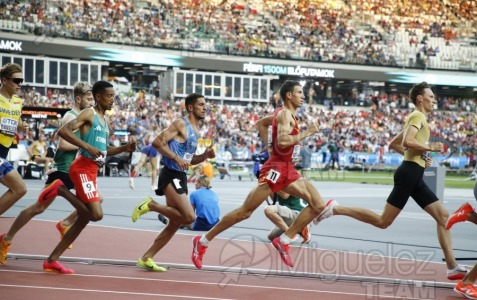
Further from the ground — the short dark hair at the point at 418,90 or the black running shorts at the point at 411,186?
the short dark hair at the point at 418,90

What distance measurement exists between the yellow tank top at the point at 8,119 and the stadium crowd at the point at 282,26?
38.7 m

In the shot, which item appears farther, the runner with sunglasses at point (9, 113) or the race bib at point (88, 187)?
the runner with sunglasses at point (9, 113)

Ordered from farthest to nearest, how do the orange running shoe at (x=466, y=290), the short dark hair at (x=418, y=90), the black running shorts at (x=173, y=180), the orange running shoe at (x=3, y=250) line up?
the short dark hair at (x=418, y=90)
the black running shorts at (x=173, y=180)
the orange running shoe at (x=3, y=250)
the orange running shoe at (x=466, y=290)

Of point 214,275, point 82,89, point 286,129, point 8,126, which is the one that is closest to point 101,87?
point 8,126

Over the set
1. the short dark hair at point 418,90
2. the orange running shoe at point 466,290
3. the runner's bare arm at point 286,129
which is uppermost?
the short dark hair at point 418,90

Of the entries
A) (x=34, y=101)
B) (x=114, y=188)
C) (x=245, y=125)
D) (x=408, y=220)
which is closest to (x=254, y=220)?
(x=408, y=220)

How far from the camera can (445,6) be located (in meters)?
65.2

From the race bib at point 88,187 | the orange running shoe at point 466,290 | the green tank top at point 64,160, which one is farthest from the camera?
the green tank top at point 64,160

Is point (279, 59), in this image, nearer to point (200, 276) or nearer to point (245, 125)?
point (245, 125)

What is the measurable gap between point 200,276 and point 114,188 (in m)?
18.1

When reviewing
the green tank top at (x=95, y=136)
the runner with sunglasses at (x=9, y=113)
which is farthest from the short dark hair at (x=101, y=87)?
the runner with sunglasses at (x=9, y=113)

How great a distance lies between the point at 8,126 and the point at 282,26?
49.2m

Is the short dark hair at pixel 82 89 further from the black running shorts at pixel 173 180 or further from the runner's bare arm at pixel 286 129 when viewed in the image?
the runner's bare arm at pixel 286 129

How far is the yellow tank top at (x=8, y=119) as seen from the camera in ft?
31.4
